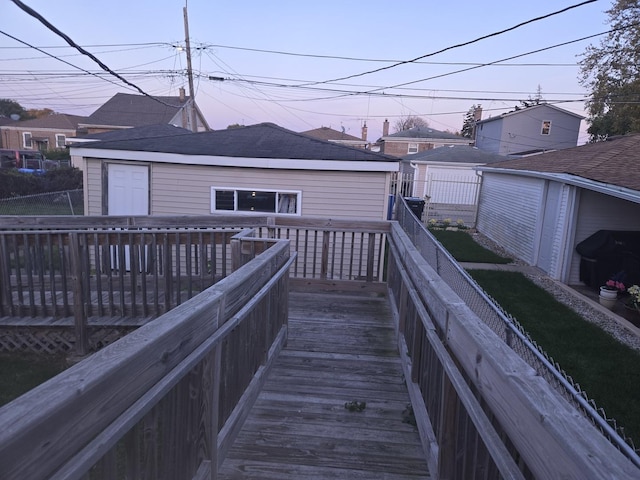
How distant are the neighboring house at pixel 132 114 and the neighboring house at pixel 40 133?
550 inches

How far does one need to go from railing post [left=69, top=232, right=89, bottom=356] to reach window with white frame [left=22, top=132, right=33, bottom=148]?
1778 inches

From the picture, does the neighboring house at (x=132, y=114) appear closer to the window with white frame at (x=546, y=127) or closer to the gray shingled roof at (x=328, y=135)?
the gray shingled roof at (x=328, y=135)

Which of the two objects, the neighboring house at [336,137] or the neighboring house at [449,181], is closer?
the neighboring house at [449,181]

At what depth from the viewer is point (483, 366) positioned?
5.04 ft

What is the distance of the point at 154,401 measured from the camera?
54.4 inches

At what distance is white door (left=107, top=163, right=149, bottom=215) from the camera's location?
912cm

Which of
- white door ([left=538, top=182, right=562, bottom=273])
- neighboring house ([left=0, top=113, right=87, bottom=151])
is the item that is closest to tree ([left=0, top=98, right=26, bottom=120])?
neighboring house ([left=0, top=113, right=87, bottom=151])

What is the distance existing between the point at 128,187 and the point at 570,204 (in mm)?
9798

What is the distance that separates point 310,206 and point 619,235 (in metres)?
7.04

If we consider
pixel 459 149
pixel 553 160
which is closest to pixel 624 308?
pixel 553 160

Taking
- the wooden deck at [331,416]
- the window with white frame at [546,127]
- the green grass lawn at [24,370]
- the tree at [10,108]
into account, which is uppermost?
the tree at [10,108]

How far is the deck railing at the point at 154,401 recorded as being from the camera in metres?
0.93

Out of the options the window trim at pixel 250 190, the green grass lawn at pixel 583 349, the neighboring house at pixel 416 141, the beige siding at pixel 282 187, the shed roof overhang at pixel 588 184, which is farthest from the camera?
the neighboring house at pixel 416 141

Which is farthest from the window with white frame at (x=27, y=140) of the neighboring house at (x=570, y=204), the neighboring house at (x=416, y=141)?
the neighboring house at (x=570, y=204)
